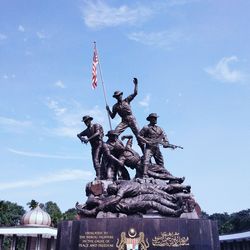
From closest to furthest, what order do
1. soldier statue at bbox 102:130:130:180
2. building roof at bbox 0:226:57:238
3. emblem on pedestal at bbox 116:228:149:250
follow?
emblem on pedestal at bbox 116:228:149:250 → soldier statue at bbox 102:130:130:180 → building roof at bbox 0:226:57:238

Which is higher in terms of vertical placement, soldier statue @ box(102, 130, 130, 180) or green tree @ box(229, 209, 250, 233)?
green tree @ box(229, 209, 250, 233)

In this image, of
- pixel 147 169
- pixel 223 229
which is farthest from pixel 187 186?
pixel 223 229

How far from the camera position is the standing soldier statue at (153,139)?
1239 centimetres

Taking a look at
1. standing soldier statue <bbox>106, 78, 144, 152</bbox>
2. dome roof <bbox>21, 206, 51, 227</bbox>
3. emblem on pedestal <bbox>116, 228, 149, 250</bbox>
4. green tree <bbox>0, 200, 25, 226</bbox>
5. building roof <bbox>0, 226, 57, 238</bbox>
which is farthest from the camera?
green tree <bbox>0, 200, 25, 226</bbox>

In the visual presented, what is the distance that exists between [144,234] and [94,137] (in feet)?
14.7

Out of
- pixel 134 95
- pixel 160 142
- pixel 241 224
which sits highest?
pixel 241 224

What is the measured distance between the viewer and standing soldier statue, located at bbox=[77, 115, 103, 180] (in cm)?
1284

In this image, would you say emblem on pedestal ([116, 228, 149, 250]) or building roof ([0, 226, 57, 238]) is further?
building roof ([0, 226, 57, 238])

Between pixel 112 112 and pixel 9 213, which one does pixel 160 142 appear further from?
pixel 9 213

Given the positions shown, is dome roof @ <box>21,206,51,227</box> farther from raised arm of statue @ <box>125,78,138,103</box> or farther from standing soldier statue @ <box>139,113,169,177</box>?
standing soldier statue @ <box>139,113,169,177</box>

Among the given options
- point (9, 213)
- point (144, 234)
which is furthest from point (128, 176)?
point (9, 213)

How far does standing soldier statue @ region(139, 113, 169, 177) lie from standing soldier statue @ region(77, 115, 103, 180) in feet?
4.87

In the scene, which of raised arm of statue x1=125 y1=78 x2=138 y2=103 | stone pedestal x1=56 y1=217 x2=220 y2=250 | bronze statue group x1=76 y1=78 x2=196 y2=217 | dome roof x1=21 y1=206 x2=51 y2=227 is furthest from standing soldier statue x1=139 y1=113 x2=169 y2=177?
dome roof x1=21 y1=206 x2=51 y2=227

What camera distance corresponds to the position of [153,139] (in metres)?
12.5
